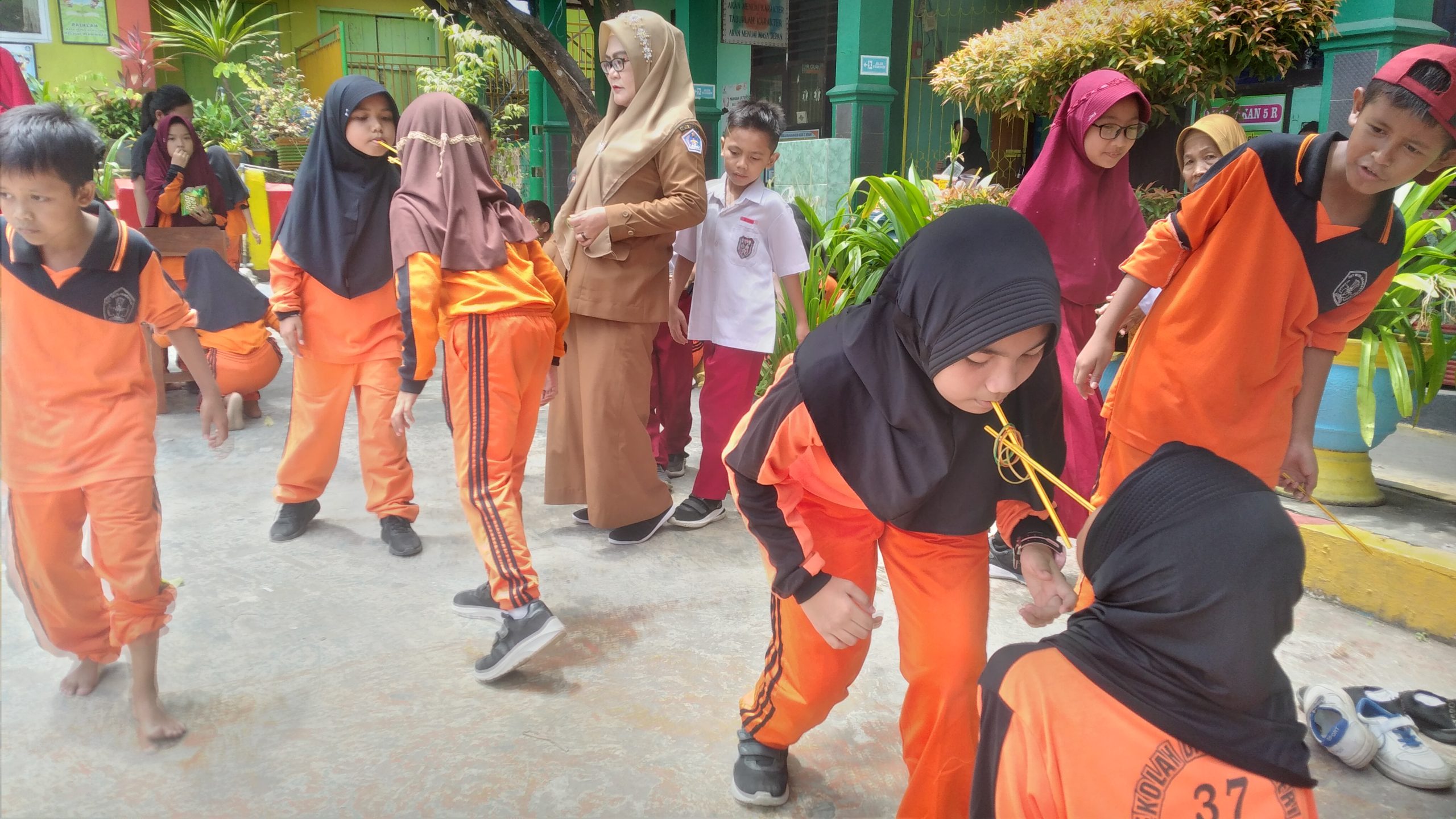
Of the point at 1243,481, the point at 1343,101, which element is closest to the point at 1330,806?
the point at 1243,481

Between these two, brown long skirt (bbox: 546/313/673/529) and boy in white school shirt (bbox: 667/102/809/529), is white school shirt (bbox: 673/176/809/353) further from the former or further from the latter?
brown long skirt (bbox: 546/313/673/529)

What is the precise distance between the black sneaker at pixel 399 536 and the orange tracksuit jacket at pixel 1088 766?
2.38 meters

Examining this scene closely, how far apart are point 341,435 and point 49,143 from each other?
1942mm

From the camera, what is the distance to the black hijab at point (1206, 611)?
1.11 metres

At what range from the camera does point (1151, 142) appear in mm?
5617

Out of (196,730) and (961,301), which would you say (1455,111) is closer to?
(961,301)

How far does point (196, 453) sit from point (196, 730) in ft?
4.66

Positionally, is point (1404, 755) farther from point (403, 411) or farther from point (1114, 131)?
point (403, 411)

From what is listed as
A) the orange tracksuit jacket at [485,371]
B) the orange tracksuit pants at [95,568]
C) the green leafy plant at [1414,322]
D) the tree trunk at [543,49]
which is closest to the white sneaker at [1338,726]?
the green leafy plant at [1414,322]

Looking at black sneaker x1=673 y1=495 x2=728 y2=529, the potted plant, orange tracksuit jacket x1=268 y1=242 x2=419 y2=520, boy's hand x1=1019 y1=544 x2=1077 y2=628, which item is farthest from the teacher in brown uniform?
the potted plant

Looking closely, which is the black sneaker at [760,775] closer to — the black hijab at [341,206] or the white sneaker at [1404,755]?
the white sneaker at [1404,755]

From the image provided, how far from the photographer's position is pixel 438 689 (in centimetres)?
233

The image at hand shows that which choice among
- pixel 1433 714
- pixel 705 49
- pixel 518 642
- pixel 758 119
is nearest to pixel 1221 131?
pixel 758 119

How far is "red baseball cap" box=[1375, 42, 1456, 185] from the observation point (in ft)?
5.37
